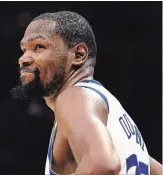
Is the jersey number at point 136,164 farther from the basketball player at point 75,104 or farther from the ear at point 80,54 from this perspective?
the ear at point 80,54

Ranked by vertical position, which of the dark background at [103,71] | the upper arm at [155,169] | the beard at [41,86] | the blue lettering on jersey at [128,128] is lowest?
the dark background at [103,71]

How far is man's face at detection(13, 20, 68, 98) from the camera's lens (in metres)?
2.30

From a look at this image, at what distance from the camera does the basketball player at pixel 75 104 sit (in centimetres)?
187

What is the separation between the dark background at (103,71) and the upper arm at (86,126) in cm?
401

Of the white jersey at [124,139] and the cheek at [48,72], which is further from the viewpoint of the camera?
the cheek at [48,72]

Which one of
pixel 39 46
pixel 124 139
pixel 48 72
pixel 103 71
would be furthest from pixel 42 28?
pixel 103 71

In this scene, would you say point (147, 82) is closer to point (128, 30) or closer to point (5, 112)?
point (128, 30)

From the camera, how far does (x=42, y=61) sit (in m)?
2.29

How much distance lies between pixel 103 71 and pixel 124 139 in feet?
13.5

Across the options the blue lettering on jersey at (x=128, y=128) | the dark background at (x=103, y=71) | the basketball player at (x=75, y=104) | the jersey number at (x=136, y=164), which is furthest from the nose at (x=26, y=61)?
the dark background at (x=103, y=71)

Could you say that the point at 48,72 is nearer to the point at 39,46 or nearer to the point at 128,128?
the point at 39,46

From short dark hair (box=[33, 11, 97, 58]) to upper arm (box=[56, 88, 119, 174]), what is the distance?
0.35 meters

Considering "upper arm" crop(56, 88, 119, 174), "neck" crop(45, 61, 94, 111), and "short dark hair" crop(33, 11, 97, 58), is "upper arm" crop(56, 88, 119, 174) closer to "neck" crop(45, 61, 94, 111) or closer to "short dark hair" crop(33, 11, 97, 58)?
"neck" crop(45, 61, 94, 111)

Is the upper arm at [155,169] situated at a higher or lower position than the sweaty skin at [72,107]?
lower
